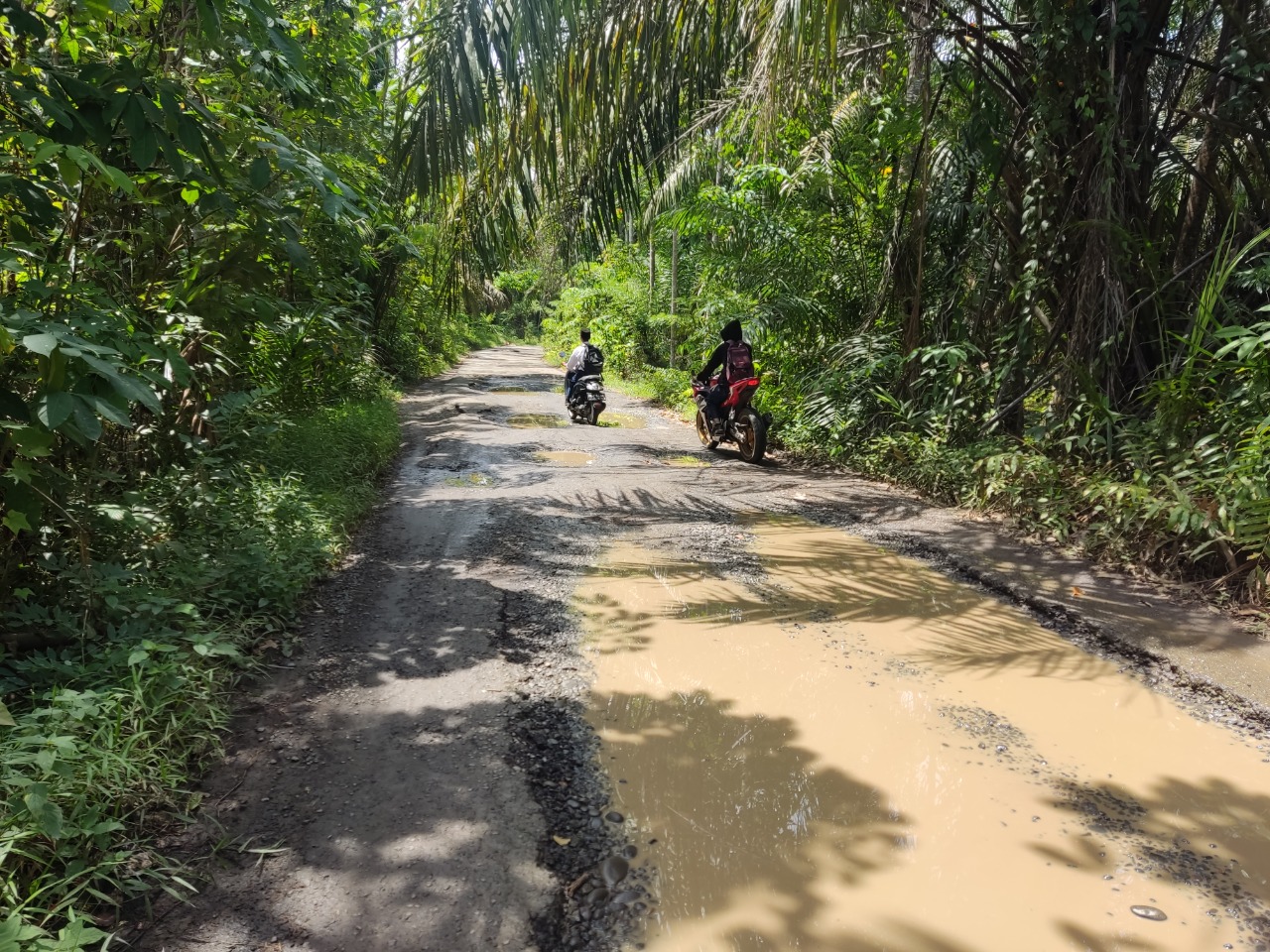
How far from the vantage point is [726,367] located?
27.2 feet

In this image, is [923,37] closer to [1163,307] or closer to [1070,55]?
[1070,55]

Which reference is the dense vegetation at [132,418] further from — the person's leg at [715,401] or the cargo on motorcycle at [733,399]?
the person's leg at [715,401]

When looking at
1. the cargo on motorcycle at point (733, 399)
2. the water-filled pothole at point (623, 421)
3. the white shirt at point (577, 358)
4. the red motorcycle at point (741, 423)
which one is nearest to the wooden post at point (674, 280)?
the water-filled pothole at point (623, 421)

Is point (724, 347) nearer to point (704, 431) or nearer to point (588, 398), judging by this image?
point (704, 431)

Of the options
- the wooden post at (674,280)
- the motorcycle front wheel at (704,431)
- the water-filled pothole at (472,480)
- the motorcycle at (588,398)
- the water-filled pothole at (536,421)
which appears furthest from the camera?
the wooden post at (674,280)

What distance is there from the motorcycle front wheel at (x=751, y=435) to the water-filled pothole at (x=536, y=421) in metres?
3.23

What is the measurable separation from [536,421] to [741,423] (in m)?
3.92

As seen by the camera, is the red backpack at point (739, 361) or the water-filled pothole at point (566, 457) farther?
the red backpack at point (739, 361)

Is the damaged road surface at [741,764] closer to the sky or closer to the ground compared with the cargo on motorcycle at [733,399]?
closer to the ground

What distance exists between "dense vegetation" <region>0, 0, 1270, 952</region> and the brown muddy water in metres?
1.38

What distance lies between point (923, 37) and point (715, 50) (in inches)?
102

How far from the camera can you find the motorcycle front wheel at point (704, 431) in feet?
28.7

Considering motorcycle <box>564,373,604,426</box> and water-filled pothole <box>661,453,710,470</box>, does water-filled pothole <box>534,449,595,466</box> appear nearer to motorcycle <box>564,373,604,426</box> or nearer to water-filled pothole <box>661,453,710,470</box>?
water-filled pothole <box>661,453,710,470</box>

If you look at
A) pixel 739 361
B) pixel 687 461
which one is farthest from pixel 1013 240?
pixel 687 461
